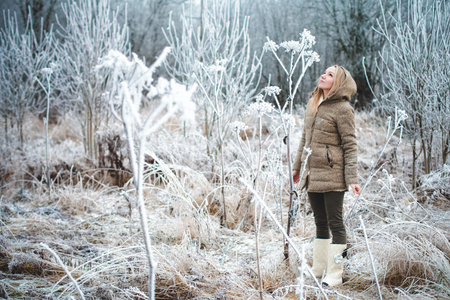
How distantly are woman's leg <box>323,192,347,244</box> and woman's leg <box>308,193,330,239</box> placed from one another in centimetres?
12

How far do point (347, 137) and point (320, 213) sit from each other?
1.98 ft

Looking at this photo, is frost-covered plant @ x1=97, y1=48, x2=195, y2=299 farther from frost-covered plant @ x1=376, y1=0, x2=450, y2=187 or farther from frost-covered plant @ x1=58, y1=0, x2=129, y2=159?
frost-covered plant @ x1=58, y1=0, x2=129, y2=159

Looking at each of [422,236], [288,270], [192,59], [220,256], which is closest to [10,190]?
[192,59]

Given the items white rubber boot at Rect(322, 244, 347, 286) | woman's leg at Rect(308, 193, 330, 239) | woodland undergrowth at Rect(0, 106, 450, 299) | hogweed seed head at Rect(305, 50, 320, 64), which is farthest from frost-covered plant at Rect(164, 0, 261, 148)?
white rubber boot at Rect(322, 244, 347, 286)

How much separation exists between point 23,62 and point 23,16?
8785 mm

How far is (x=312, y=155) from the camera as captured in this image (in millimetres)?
2432

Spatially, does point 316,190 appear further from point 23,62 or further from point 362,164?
point 23,62

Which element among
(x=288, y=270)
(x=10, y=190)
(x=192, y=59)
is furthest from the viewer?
(x=192, y=59)

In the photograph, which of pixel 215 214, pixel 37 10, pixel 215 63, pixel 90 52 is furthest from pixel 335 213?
pixel 37 10

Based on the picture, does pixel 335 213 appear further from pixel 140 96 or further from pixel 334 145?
pixel 140 96

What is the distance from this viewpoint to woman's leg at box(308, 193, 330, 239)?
8.27ft

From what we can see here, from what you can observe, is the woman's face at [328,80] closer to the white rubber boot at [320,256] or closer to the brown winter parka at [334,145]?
the brown winter parka at [334,145]

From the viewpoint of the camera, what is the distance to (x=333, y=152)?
2.36 metres

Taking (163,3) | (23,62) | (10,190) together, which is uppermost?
(163,3)
